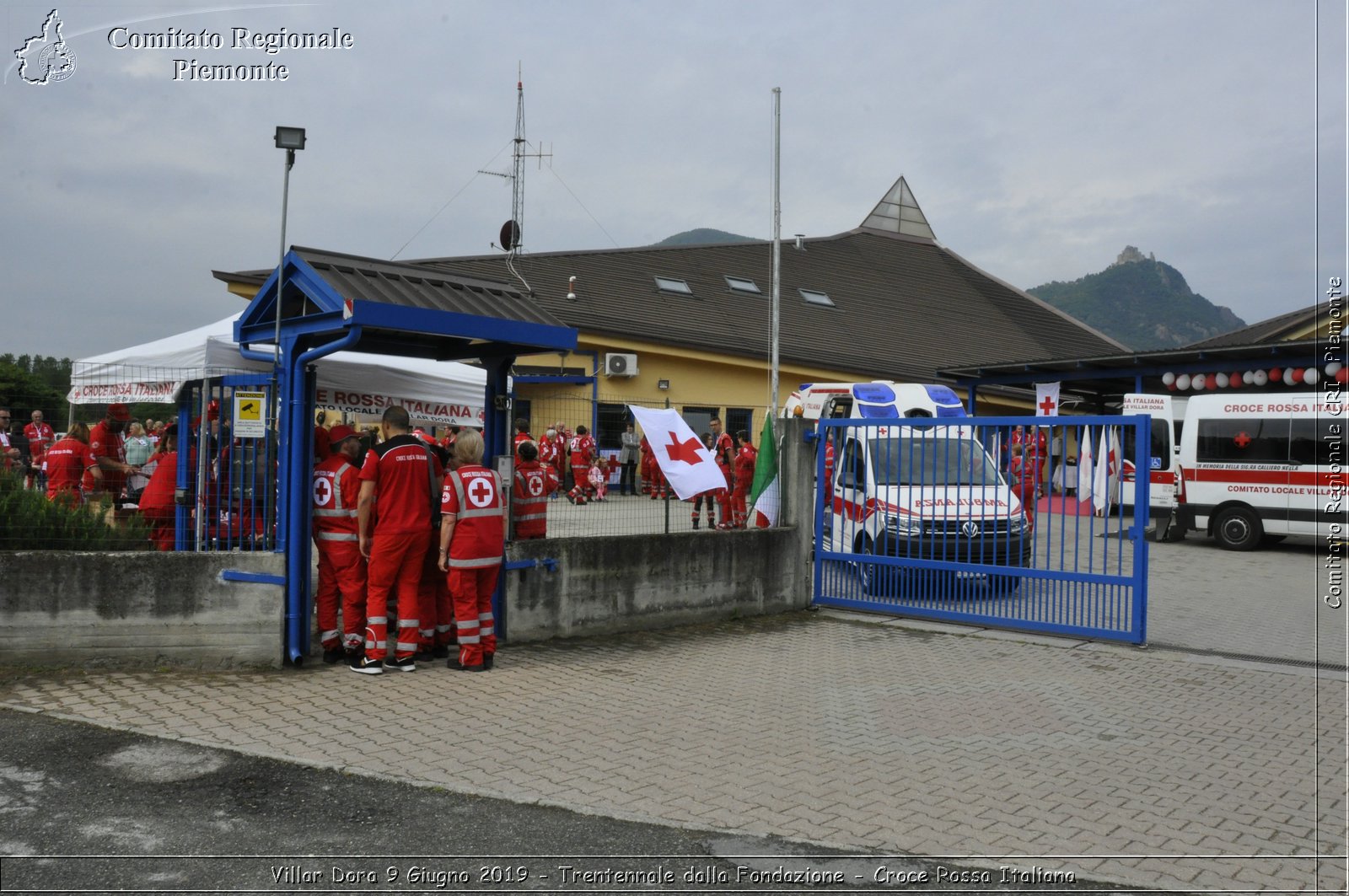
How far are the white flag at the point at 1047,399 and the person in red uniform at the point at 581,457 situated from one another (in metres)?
13.7

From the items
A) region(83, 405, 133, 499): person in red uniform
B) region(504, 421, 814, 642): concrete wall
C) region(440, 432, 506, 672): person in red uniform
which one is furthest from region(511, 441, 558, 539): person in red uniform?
region(83, 405, 133, 499): person in red uniform

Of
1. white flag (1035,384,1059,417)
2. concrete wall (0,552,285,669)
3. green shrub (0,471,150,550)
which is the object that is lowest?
concrete wall (0,552,285,669)

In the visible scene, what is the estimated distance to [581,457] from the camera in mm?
11164

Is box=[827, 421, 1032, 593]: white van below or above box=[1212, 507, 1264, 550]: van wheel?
above

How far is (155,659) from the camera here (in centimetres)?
748

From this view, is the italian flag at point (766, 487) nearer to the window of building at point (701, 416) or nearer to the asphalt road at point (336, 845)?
the asphalt road at point (336, 845)

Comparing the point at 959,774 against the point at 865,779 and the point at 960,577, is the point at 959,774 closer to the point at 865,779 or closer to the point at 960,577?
the point at 865,779

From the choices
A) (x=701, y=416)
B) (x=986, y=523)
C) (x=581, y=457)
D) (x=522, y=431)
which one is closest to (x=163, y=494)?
(x=522, y=431)

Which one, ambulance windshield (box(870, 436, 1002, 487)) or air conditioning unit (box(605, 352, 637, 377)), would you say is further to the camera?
air conditioning unit (box(605, 352, 637, 377))

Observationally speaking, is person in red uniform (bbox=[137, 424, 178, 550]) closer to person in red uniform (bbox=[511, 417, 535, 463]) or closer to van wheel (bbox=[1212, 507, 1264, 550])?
person in red uniform (bbox=[511, 417, 535, 463])

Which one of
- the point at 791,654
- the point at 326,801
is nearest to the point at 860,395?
the point at 791,654

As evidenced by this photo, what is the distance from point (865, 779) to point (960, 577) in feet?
16.6

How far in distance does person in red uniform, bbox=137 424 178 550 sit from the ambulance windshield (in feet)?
21.1

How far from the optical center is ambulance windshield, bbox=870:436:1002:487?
10109mm
